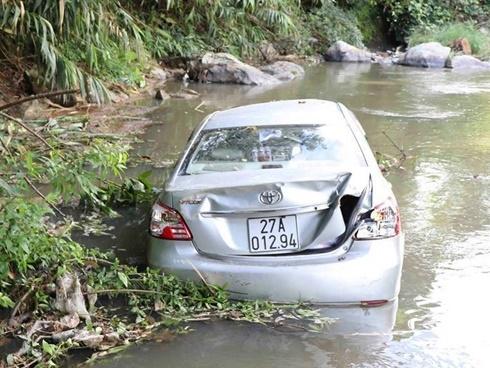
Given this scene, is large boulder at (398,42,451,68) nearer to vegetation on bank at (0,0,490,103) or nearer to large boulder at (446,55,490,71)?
large boulder at (446,55,490,71)

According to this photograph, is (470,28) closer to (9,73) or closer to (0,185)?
(9,73)

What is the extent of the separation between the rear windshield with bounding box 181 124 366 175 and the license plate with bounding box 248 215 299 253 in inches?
18.0

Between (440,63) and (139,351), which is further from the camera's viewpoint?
(440,63)

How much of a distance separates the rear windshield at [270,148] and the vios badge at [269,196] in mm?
387

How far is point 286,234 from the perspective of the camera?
3.54 metres

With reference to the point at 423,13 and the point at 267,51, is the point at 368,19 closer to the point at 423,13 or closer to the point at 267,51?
the point at 423,13

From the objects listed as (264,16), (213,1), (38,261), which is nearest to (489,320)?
(38,261)

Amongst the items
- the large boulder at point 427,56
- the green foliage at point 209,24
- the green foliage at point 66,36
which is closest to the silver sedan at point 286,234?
the green foliage at point 66,36

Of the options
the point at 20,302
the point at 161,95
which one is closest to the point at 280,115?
the point at 20,302

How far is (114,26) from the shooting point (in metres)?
10.1

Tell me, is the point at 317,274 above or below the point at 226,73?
above

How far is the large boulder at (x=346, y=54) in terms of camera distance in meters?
20.4

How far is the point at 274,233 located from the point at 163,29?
42.9 ft

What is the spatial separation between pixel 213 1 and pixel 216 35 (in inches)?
116
